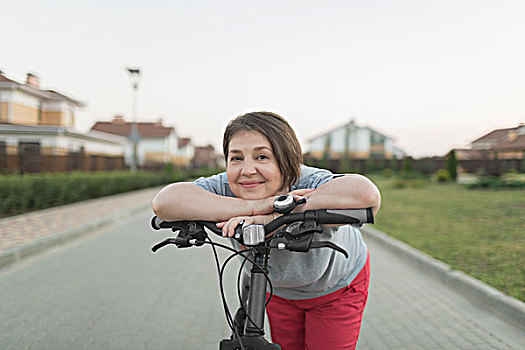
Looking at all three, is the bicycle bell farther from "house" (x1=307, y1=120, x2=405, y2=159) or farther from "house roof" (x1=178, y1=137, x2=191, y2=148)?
"house roof" (x1=178, y1=137, x2=191, y2=148)

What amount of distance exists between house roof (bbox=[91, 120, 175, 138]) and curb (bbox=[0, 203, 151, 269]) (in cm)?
6121

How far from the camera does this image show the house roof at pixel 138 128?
238 ft

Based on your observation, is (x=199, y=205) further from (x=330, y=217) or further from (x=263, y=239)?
(x=330, y=217)

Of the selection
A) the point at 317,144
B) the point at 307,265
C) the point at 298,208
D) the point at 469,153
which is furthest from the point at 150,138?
the point at 298,208

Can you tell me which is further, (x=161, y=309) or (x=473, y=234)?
(x=473, y=234)

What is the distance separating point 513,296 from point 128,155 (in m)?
70.8

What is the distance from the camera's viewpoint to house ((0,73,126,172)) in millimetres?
24500

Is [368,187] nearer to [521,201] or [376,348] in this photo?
[376,348]

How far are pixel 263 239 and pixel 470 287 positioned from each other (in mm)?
4491

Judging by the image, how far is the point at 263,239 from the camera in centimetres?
177

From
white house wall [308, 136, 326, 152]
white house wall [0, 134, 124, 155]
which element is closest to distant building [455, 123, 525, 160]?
white house wall [0, 134, 124, 155]

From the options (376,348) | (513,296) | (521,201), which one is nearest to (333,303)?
(376,348)

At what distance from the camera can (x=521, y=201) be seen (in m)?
14.8

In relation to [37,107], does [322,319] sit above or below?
below
